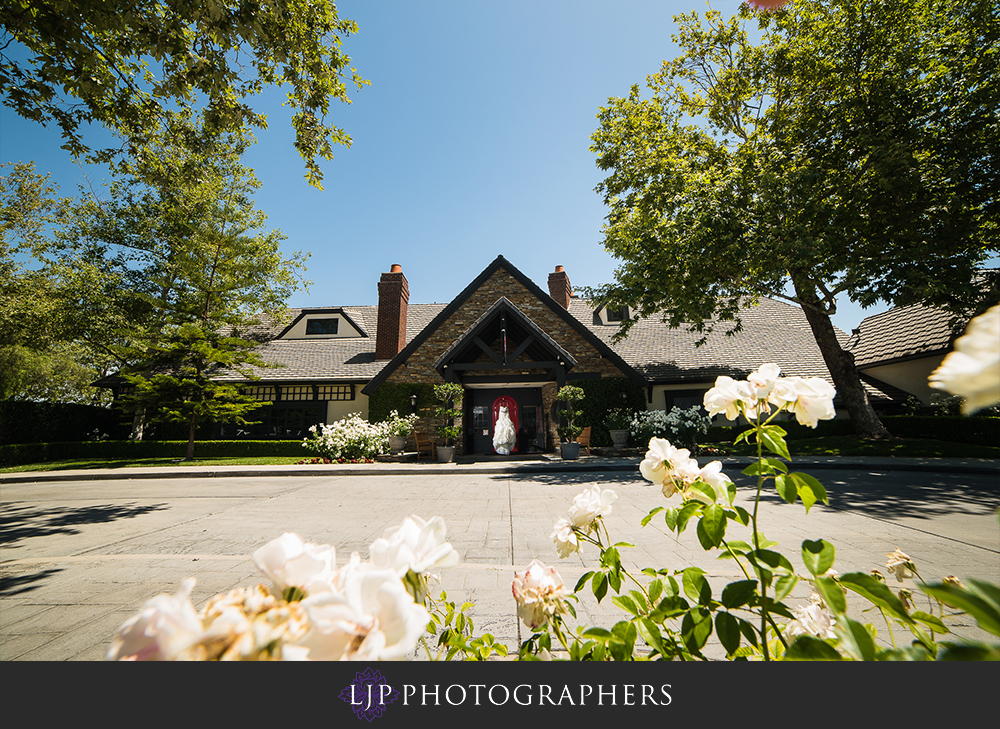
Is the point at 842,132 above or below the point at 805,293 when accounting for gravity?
above

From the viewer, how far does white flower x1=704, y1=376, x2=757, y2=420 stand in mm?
1171

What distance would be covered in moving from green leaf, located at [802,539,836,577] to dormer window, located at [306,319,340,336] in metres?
24.8

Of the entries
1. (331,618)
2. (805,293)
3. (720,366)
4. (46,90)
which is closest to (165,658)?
(331,618)

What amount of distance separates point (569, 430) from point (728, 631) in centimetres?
1379

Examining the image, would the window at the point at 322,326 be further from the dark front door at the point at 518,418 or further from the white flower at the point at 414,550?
the white flower at the point at 414,550

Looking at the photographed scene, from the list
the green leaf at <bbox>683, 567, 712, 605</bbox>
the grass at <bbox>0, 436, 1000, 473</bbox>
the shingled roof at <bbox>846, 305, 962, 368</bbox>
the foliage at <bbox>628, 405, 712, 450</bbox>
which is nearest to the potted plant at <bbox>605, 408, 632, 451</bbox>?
the foliage at <bbox>628, 405, 712, 450</bbox>

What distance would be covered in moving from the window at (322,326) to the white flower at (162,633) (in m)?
24.7

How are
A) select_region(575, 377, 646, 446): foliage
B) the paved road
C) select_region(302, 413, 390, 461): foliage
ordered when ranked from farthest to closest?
select_region(575, 377, 646, 446): foliage < select_region(302, 413, 390, 461): foliage < the paved road

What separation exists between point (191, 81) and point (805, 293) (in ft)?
54.1

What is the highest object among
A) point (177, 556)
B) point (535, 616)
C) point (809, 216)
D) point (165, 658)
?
point (809, 216)
